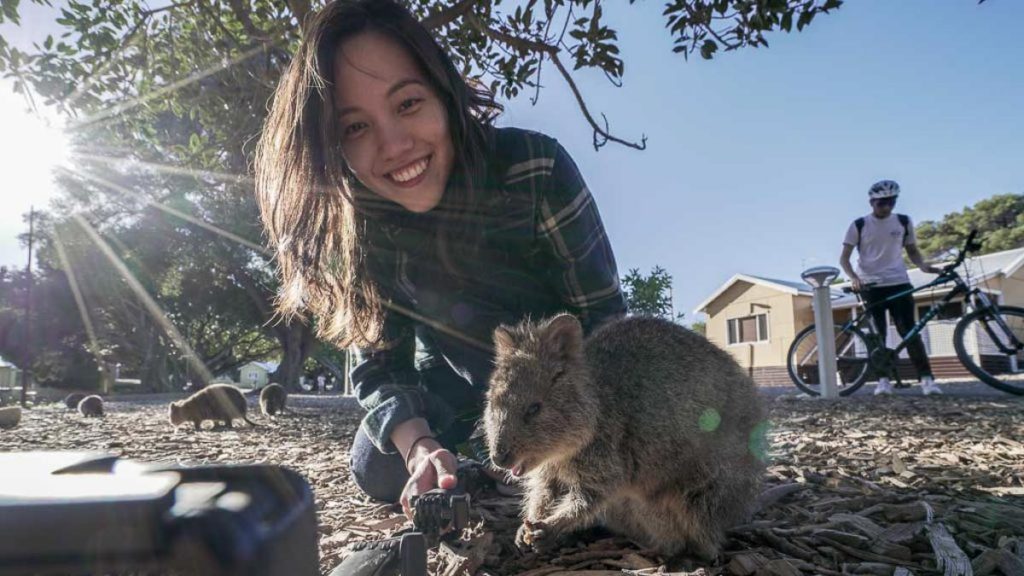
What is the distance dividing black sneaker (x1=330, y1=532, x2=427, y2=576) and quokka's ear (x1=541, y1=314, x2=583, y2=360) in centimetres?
115

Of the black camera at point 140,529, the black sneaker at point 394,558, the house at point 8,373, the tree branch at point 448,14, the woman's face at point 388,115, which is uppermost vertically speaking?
the tree branch at point 448,14

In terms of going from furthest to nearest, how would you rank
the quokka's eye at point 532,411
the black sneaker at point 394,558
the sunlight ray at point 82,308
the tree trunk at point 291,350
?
the tree trunk at point 291,350, the sunlight ray at point 82,308, the quokka's eye at point 532,411, the black sneaker at point 394,558

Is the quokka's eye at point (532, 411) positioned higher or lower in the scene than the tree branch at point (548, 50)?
lower

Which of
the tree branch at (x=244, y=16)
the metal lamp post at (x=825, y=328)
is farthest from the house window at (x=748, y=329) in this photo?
the tree branch at (x=244, y=16)

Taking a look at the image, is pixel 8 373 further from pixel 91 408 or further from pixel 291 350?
pixel 91 408

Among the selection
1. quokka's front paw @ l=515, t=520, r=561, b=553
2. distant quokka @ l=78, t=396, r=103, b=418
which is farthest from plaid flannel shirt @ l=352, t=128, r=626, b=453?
distant quokka @ l=78, t=396, r=103, b=418

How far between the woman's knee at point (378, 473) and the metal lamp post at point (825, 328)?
7456 mm

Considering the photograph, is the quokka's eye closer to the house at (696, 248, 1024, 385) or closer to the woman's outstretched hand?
the woman's outstretched hand

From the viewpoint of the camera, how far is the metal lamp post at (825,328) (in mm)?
8664

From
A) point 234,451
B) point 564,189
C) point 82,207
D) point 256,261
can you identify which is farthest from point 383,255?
point 82,207

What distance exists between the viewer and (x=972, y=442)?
4.28 m

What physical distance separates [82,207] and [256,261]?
22.6 feet

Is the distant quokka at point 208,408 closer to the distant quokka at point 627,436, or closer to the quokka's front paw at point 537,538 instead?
the distant quokka at point 627,436

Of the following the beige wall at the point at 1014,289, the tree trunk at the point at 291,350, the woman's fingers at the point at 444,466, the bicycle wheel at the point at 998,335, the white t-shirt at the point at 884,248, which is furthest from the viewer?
the tree trunk at the point at 291,350
